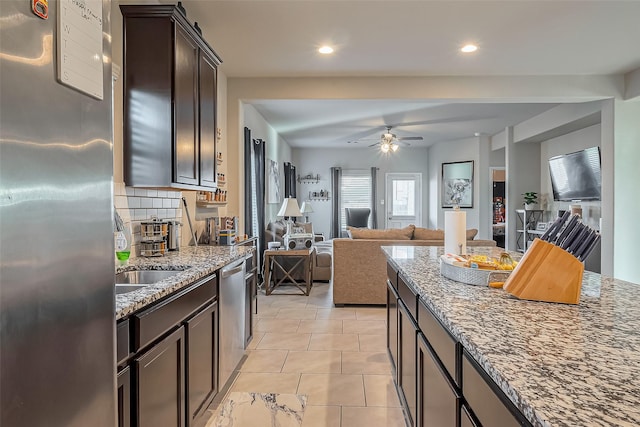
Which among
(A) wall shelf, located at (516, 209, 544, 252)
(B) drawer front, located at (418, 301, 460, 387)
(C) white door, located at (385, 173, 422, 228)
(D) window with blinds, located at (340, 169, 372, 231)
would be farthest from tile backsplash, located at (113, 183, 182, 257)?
(C) white door, located at (385, 173, 422, 228)

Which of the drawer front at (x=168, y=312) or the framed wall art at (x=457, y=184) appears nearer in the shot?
the drawer front at (x=168, y=312)

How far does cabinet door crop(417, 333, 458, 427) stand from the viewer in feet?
3.93

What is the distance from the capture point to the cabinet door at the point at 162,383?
1404 millimetres

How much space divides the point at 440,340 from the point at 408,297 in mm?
624

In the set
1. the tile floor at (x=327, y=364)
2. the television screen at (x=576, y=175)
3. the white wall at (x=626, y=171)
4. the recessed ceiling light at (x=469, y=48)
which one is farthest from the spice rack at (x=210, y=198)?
the television screen at (x=576, y=175)

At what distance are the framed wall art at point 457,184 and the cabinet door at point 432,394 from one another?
7353 millimetres

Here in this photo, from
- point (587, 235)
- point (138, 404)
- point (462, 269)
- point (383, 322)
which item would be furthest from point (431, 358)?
A: point (383, 322)

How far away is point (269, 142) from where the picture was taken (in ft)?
22.6

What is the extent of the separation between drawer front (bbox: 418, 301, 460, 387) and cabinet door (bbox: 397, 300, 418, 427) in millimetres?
190

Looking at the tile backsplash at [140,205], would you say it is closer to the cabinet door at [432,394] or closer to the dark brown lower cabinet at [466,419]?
the cabinet door at [432,394]

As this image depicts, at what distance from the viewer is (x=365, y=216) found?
30.8ft

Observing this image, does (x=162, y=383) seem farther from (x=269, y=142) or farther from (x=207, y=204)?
(x=269, y=142)

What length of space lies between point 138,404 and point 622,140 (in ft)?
17.6

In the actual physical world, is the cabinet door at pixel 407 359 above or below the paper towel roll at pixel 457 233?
below
